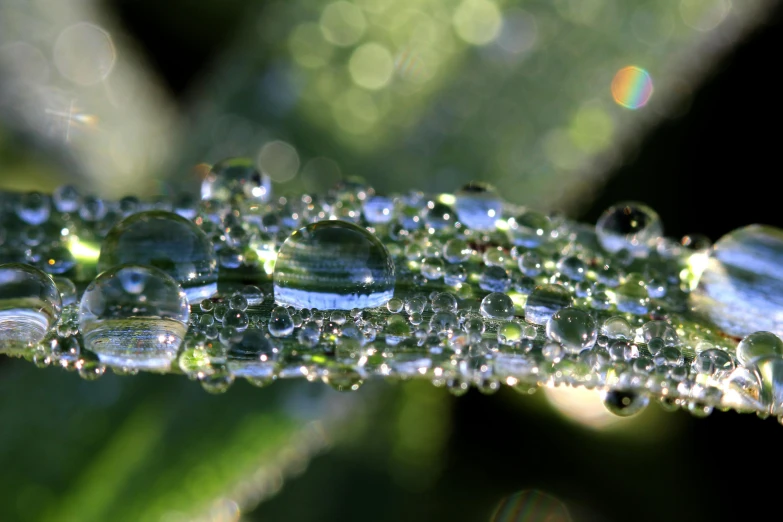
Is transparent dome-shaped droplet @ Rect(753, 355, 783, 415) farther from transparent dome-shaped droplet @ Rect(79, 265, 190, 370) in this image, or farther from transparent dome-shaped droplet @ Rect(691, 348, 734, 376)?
transparent dome-shaped droplet @ Rect(79, 265, 190, 370)

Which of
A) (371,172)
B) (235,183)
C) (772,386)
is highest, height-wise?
(371,172)

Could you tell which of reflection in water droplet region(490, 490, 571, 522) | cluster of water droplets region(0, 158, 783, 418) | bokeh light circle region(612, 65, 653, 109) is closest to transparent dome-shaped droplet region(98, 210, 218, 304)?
cluster of water droplets region(0, 158, 783, 418)

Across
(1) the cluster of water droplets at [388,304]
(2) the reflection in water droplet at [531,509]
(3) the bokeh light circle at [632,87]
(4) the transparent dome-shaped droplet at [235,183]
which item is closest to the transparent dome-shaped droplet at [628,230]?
(1) the cluster of water droplets at [388,304]

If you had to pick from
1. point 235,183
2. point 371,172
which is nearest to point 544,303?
point 235,183

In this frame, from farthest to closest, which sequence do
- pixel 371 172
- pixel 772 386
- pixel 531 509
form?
pixel 531 509
pixel 371 172
pixel 772 386

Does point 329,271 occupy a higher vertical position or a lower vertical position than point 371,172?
lower

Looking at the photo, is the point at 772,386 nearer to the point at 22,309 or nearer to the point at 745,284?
the point at 745,284
